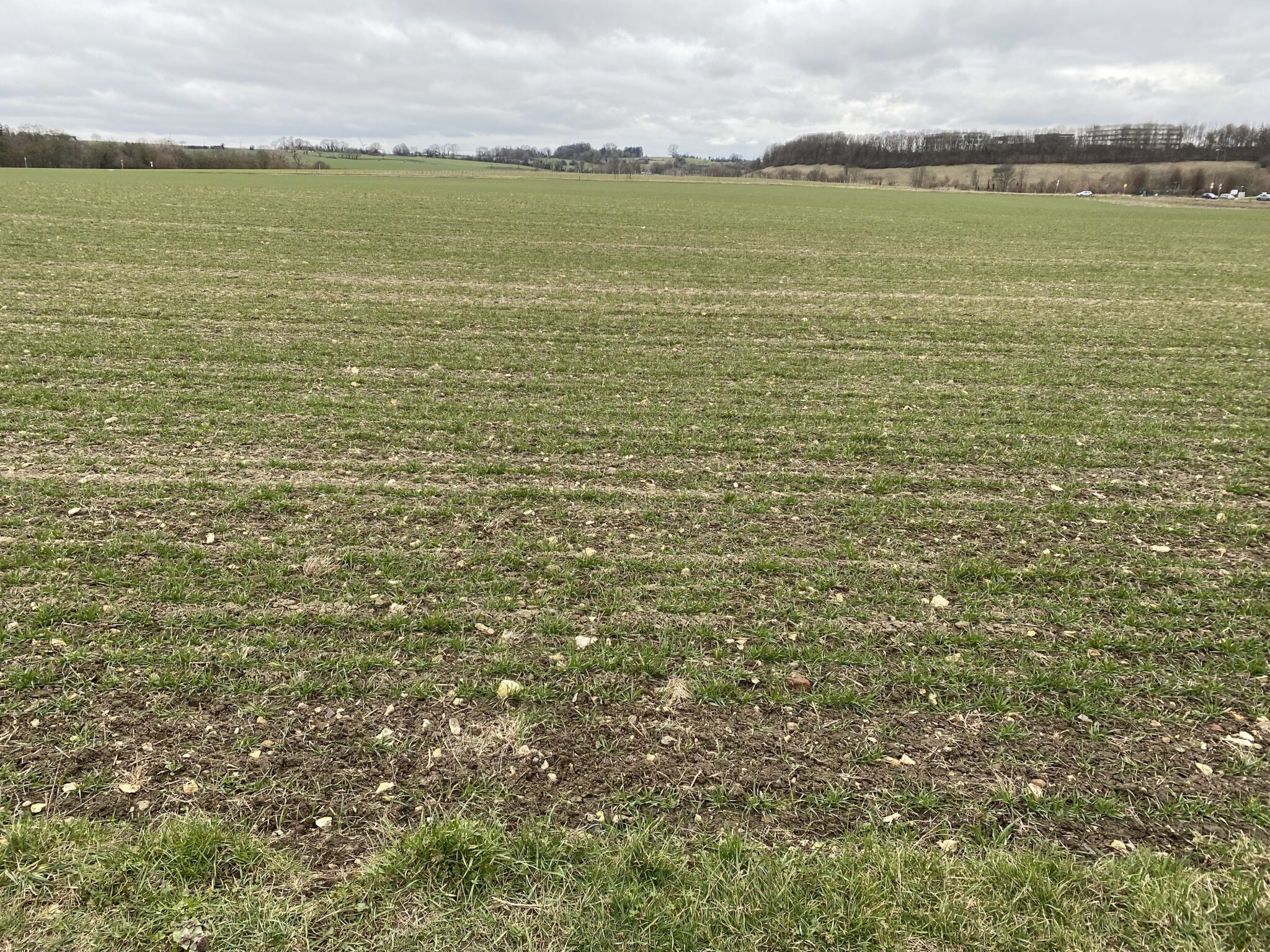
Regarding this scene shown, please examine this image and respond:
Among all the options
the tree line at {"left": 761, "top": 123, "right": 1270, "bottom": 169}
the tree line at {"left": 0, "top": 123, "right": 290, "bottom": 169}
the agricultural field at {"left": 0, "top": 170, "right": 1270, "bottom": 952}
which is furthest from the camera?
the tree line at {"left": 761, "top": 123, "right": 1270, "bottom": 169}

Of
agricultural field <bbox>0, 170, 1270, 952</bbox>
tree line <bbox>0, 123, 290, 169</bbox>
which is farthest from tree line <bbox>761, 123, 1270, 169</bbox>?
agricultural field <bbox>0, 170, 1270, 952</bbox>

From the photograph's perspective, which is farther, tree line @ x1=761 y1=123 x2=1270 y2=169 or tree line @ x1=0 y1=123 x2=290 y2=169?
tree line @ x1=761 y1=123 x2=1270 y2=169

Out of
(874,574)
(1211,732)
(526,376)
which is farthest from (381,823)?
(526,376)

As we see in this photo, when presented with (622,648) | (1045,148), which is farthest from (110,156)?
(1045,148)

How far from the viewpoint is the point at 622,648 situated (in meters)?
4.67

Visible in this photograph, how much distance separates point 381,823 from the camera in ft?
10.9

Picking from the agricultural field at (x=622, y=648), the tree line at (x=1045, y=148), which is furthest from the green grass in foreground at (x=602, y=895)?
the tree line at (x=1045, y=148)

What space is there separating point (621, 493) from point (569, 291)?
12.0m

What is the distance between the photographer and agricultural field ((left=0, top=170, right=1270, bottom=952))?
300 cm

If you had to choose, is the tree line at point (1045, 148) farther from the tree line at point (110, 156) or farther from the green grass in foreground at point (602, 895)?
the green grass in foreground at point (602, 895)

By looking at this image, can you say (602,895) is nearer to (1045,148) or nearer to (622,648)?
(622,648)

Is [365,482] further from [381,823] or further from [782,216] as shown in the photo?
[782,216]

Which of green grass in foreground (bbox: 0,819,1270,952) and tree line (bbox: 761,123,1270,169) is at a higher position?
tree line (bbox: 761,123,1270,169)

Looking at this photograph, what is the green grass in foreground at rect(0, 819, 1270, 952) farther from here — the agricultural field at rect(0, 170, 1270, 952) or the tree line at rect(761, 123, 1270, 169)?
the tree line at rect(761, 123, 1270, 169)
